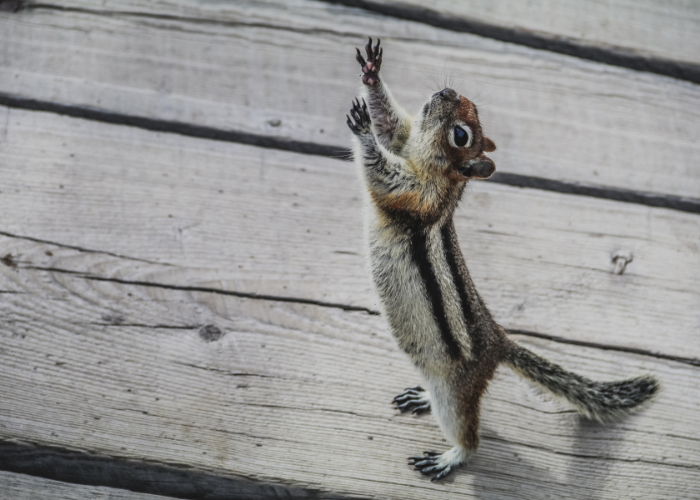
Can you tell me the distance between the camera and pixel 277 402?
1.96 metres

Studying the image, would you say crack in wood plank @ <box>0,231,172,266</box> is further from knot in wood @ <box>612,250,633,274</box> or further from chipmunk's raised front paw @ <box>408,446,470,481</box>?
knot in wood @ <box>612,250,633,274</box>

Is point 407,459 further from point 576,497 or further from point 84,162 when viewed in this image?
point 84,162

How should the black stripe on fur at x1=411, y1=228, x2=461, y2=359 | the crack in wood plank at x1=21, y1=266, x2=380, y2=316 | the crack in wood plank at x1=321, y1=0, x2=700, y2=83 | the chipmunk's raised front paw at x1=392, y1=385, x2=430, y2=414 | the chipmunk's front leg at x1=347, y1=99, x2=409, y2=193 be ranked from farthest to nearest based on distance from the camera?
the crack in wood plank at x1=321, y1=0, x2=700, y2=83
the crack in wood plank at x1=21, y1=266, x2=380, y2=316
the chipmunk's raised front paw at x1=392, y1=385, x2=430, y2=414
the chipmunk's front leg at x1=347, y1=99, x2=409, y2=193
the black stripe on fur at x1=411, y1=228, x2=461, y2=359

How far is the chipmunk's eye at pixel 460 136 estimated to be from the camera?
1873 millimetres

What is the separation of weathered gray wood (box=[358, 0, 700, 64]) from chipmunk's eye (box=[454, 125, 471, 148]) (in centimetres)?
104

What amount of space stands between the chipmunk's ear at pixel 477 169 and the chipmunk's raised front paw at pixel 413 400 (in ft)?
2.40

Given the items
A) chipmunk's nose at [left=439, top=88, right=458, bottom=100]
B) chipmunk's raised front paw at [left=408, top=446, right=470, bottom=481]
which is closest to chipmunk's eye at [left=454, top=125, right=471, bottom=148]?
chipmunk's nose at [left=439, top=88, right=458, bottom=100]

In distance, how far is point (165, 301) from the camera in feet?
6.81

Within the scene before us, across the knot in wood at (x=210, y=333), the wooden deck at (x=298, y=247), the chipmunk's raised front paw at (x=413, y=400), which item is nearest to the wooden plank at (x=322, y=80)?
the wooden deck at (x=298, y=247)

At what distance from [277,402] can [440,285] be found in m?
0.69

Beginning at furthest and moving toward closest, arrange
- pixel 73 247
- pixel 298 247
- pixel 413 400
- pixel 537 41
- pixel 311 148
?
pixel 537 41 < pixel 311 148 < pixel 298 247 < pixel 73 247 < pixel 413 400

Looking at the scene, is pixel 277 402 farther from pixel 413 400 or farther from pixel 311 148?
pixel 311 148

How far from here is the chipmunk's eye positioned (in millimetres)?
1873

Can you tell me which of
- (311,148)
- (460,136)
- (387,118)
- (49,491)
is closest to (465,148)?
(460,136)
